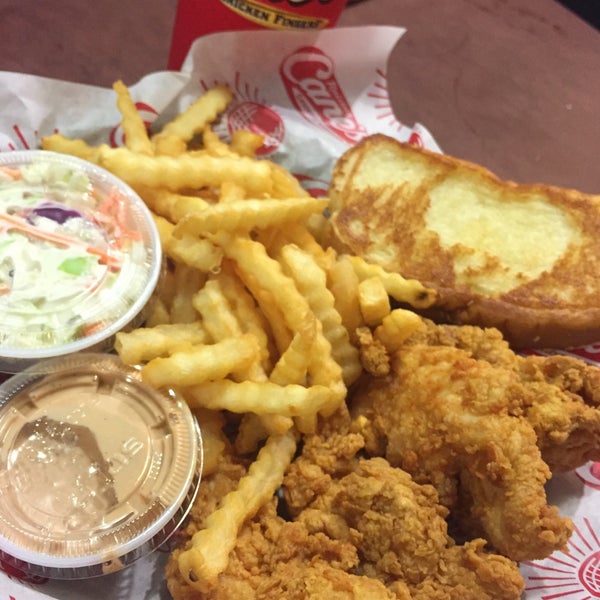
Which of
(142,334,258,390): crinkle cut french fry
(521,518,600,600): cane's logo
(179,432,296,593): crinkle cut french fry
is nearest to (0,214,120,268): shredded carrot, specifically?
(142,334,258,390): crinkle cut french fry

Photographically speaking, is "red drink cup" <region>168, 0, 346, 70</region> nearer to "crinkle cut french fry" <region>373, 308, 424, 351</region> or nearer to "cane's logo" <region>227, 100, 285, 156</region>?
"cane's logo" <region>227, 100, 285, 156</region>

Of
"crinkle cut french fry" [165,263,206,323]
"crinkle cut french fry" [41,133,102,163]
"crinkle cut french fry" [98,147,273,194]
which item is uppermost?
"crinkle cut french fry" [98,147,273,194]

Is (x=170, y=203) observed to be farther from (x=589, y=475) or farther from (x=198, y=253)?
(x=589, y=475)

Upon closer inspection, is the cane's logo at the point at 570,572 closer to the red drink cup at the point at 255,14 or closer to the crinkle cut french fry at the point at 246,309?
the crinkle cut french fry at the point at 246,309

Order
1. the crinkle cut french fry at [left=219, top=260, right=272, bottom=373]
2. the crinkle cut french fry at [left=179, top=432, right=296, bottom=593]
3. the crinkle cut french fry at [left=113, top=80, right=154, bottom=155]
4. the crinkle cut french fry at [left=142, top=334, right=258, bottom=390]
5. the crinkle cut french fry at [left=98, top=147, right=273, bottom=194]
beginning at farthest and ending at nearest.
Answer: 1. the crinkle cut french fry at [left=113, top=80, right=154, bottom=155]
2. the crinkle cut french fry at [left=98, top=147, right=273, bottom=194]
3. the crinkle cut french fry at [left=219, top=260, right=272, bottom=373]
4. the crinkle cut french fry at [left=142, top=334, right=258, bottom=390]
5. the crinkle cut french fry at [left=179, top=432, right=296, bottom=593]

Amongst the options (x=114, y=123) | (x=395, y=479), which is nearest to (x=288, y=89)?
(x=114, y=123)

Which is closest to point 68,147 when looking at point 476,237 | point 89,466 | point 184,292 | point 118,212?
point 118,212

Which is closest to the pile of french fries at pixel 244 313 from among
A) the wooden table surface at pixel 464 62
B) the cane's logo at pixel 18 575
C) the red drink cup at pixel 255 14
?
the cane's logo at pixel 18 575
